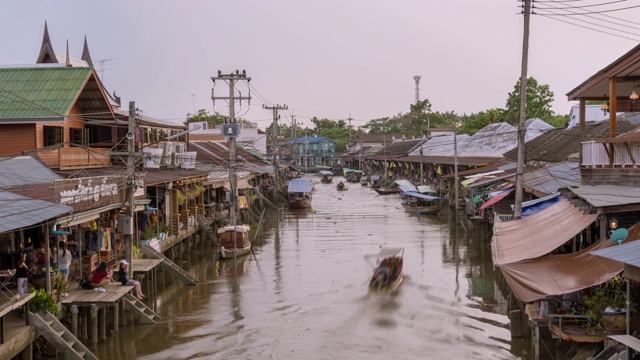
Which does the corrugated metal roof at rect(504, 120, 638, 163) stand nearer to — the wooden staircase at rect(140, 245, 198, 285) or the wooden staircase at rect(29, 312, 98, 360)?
the wooden staircase at rect(140, 245, 198, 285)

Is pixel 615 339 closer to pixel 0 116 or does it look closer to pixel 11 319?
pixel 11 319

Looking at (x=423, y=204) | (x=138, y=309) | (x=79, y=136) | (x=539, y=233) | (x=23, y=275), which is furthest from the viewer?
(x=423, y=204)

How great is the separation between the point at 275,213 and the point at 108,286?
34.8 m

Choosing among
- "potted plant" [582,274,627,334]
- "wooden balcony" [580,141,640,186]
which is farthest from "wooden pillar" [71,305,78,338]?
"wooden balcony" [580,141,640,186]

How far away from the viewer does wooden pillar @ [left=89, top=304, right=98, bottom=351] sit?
17.3m

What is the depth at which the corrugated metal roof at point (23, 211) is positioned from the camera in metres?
13.7

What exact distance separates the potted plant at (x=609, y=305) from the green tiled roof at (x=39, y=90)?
19930mm

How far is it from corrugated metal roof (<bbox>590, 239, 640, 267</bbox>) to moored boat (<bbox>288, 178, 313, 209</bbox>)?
44073mm

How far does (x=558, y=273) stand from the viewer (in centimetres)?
1305

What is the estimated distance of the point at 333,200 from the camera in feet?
211

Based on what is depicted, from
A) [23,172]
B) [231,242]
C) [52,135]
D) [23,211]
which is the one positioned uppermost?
[52,135]

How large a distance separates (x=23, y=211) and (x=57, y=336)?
282 centimetres

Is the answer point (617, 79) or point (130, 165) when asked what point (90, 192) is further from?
point (617, 79)

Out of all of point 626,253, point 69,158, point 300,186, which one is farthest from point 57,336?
point 300,186
